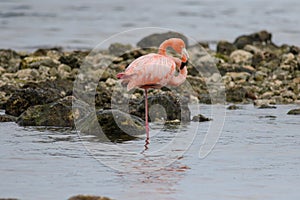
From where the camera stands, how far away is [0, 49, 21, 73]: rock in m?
18.0

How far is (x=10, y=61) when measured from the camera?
19.1 metres

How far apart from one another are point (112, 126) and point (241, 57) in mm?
9163

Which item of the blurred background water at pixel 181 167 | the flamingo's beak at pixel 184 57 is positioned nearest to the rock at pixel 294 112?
the blurred background water at pixel 181 167

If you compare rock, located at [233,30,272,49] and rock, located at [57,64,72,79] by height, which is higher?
rock, located at [233,30,272,49]

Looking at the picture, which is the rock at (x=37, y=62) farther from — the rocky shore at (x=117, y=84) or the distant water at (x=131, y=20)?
the distant water at (x=131, y=20)

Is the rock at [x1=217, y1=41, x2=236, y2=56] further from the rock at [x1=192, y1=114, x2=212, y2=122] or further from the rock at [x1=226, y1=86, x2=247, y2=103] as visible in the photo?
the rock at [x1=192, y1=114, x2=212, y2=122]

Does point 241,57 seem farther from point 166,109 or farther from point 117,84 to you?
point 166,109

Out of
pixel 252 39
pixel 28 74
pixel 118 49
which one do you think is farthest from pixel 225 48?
pixel 28 74

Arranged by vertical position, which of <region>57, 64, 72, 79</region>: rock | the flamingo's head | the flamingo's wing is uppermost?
the flamingo's head

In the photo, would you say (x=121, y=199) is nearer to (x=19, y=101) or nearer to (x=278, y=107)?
(x=19, y=101)

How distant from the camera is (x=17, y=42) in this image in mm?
24859

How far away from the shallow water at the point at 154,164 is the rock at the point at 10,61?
6214 millimetres

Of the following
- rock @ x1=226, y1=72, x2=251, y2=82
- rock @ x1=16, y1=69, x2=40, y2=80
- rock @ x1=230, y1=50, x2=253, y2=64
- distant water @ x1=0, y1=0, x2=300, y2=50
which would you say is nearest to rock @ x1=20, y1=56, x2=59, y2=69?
rock @ x1=16, y1=69, x2=40, y2=80

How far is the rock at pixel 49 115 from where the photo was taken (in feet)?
39.0
